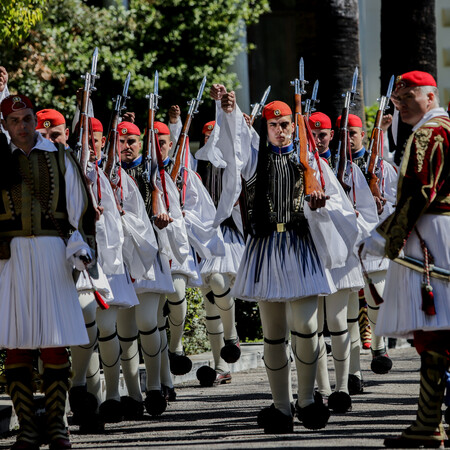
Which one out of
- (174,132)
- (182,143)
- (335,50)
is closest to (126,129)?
(182,143)

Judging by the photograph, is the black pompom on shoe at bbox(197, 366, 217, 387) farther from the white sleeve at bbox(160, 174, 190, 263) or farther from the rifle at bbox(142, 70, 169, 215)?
the rifle at bbox(142, 70, 169, 215)

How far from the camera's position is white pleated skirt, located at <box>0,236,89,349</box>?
24.7ft

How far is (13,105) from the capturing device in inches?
308

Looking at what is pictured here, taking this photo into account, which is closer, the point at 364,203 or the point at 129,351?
the point at 129,351

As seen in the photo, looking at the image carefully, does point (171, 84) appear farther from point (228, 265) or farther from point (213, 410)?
point (213, 410)

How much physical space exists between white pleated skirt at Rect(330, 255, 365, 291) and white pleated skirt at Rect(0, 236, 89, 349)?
120 inches

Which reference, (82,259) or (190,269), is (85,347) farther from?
(190,269)

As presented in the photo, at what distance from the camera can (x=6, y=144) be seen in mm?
7852

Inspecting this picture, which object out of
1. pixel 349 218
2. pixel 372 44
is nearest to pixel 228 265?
pixel 349 218

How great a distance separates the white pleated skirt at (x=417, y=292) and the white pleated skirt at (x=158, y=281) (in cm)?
281

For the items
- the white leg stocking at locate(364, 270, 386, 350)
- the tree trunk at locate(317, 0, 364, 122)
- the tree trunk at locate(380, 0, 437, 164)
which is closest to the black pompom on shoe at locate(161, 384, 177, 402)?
the white leg stocking at locate(364, 270, 386, 350)

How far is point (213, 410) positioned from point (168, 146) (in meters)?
2.65

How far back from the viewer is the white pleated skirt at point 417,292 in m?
7.25

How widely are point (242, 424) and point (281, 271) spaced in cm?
129
